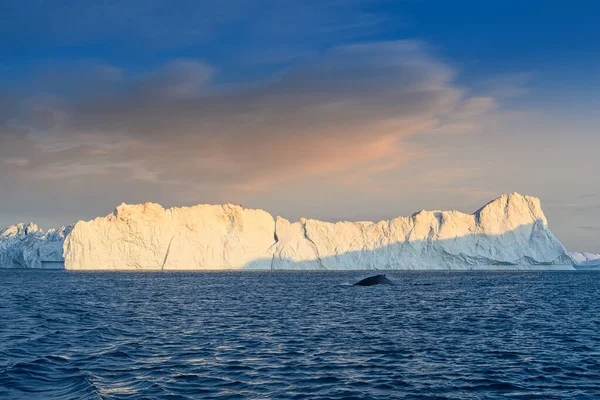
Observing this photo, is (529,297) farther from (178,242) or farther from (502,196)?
(178,242)

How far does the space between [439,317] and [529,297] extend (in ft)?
76.8

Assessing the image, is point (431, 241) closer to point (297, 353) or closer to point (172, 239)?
point (172, 239)

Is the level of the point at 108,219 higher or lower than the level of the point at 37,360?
higher

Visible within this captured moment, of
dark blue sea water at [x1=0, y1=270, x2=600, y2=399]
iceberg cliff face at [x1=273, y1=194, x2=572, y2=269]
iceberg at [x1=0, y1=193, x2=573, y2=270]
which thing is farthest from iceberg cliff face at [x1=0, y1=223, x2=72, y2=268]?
dark blue sea water at [x1=0, y1=270, x2=600, y2=399]

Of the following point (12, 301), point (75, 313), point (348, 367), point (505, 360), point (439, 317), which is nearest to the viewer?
point (348, 367)

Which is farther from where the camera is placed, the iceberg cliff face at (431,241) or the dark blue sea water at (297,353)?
the iceberg cliff face at (431,241)

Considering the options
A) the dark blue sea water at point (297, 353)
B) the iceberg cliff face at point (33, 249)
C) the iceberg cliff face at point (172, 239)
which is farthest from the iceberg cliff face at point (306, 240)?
the dark blue sea water at point (297, 353)

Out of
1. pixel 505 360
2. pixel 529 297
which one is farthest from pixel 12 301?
pixel 529 297

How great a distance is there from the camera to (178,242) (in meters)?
146

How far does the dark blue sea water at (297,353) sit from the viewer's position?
15852 millimetres

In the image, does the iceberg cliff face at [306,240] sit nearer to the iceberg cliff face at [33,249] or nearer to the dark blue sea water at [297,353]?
the iceberg cliff face at [33,249]

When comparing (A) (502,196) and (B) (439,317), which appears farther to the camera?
(A) (502,196)

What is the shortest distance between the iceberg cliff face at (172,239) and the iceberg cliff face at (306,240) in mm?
269

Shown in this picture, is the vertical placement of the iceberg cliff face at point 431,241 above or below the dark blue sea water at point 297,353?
above
